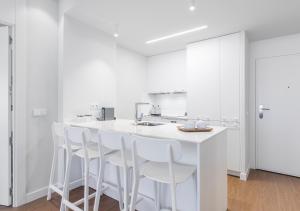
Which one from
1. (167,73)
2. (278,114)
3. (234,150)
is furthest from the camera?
(167,73)

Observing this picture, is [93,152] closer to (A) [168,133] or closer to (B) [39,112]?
(A) [168,133]

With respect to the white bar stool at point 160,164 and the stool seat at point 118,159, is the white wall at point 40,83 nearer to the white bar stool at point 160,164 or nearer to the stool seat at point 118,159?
the stool seat at point 118,159

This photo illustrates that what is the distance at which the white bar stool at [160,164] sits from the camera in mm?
1264

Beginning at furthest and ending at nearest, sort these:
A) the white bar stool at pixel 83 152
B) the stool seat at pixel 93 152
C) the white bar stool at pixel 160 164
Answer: the stool seat at pixel 93 152 → the white bar stool at pixel 83 152 → the white bar stool at pixel 160 164

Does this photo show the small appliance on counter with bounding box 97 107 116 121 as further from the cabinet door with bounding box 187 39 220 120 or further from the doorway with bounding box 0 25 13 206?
the cabinet door with bounding box 187 39 220 120

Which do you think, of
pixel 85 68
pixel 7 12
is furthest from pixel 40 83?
pixel 7 12

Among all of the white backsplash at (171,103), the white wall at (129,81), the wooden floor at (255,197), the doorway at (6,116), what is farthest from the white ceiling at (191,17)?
the wooden floor at (255,197)

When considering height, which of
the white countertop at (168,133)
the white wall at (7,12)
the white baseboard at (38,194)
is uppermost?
the white wall at (7,12)

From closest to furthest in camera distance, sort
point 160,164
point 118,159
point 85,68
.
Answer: point 160,164, point 118,159, point 85,68

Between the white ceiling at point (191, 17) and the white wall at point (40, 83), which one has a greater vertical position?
the white ceiling at point (191, 17)

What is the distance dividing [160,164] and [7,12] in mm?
2526

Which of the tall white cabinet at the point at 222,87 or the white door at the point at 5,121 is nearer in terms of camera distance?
the white door at the point at 5,121

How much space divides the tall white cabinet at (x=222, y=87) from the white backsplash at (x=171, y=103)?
86 centimetres

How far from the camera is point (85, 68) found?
2961mm
